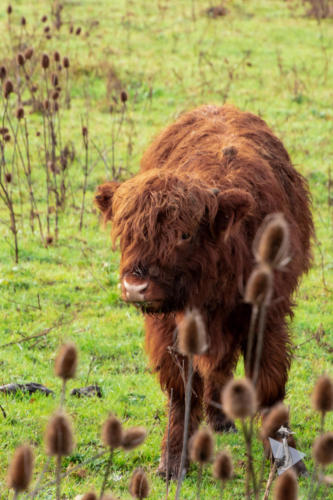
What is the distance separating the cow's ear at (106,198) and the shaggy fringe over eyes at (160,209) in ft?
1.13

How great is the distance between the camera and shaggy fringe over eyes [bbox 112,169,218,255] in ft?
12.2

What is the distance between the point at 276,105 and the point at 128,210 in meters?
9.97

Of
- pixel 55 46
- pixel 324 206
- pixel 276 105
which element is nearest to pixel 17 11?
pixel 55 46

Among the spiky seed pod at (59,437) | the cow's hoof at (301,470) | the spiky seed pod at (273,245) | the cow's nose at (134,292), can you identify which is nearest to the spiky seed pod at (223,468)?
the spiky seed pod at (59,437)

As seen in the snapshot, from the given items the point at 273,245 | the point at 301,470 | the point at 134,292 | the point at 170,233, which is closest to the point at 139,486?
the point at 273,245

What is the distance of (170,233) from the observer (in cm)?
372

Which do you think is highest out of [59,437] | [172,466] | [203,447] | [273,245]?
[273,245]

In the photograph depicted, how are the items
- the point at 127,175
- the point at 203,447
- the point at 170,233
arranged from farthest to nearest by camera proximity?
1. the point at 127,175
2. the point at 170,233
3. the point at 203,447

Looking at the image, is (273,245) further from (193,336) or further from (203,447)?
(203,447)

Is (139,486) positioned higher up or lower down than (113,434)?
lower down

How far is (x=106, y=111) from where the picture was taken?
43.0 ft

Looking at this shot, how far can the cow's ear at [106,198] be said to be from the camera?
434 cm

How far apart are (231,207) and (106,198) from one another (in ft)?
2.80

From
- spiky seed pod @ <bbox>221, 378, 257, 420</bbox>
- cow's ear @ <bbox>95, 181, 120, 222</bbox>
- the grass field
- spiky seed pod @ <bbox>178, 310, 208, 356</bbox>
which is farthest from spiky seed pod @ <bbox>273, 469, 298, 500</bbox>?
cow's ear @ <bbox>95, 181, 120, 222</bbox>
